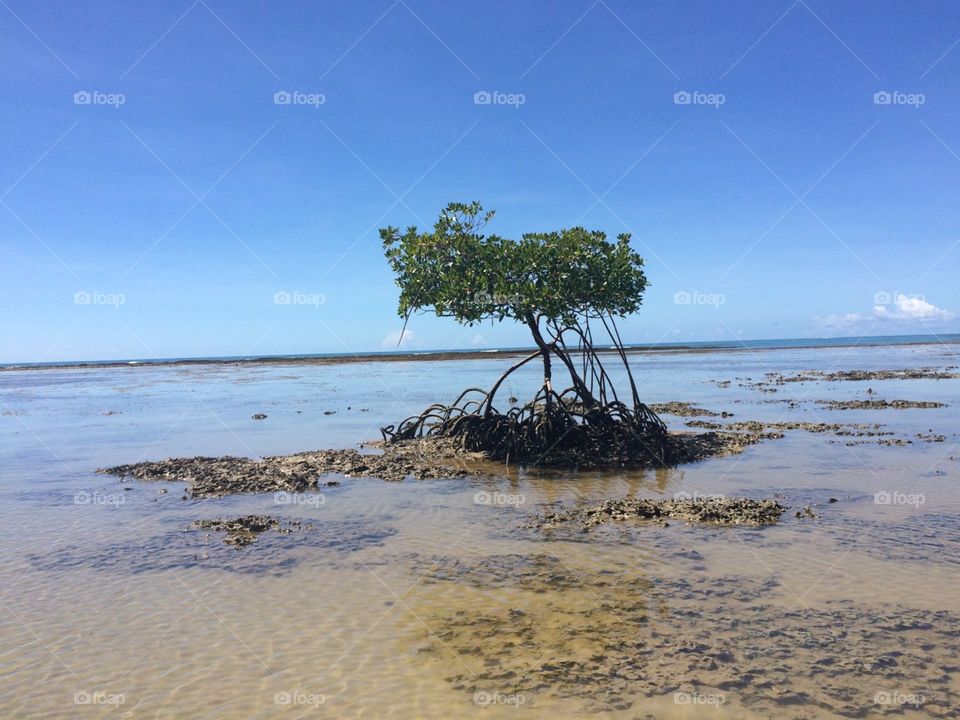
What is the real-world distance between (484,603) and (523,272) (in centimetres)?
954

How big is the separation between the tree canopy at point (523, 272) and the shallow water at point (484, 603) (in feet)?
14.3

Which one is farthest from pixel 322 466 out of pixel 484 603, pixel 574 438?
pixel 484 603

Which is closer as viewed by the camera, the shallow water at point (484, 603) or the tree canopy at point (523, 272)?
the shallow water at point (484, 603)

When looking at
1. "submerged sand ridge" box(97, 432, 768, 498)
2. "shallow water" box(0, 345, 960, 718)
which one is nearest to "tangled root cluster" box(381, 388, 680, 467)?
"submerged sand ridge" box(97, 432, 768, 498)

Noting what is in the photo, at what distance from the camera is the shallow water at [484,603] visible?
18.8 feet

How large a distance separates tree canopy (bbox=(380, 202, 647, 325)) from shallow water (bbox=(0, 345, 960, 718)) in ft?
14.3

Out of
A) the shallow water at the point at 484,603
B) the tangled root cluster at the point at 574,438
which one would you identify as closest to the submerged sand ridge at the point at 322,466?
the tangled root cluster at the point at 574,438

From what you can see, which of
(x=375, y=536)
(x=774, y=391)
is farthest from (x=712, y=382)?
(x=375, y=536)

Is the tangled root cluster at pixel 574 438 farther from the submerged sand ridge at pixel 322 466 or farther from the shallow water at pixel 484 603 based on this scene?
the shallow water at pixel 484 603

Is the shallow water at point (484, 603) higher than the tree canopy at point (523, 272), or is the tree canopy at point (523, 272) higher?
the tree canopy at point (523, 272)

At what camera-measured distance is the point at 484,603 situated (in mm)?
7684

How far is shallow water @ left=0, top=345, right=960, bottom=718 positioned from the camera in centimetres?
573

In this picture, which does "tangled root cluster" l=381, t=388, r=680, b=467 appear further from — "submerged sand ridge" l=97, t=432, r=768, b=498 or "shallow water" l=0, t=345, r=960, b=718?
"shallow water" l=0, t=345, r=960, b=718

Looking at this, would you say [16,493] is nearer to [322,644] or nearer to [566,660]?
[322,644]
